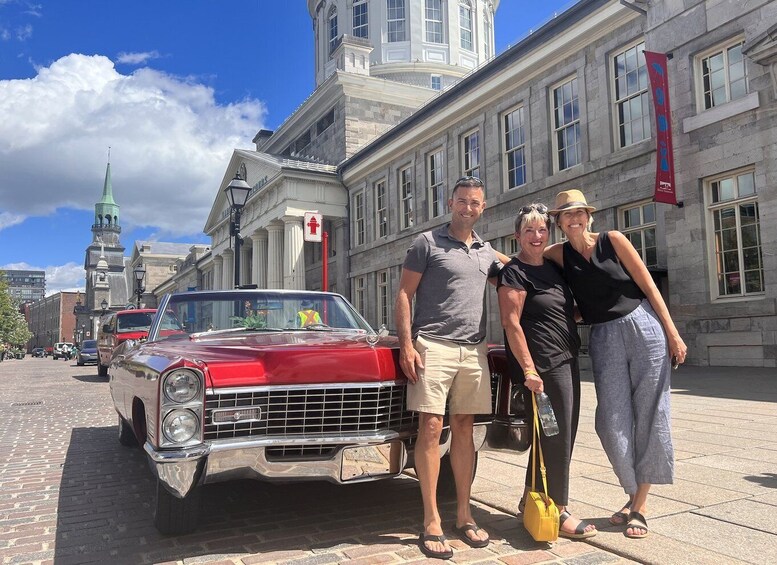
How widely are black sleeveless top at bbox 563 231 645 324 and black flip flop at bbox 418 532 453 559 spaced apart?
1419 millimetres

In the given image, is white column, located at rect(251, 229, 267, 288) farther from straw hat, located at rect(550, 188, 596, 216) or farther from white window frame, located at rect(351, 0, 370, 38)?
straw hat, located at rect(550, 188, 596, 216)

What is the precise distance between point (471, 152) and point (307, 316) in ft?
63.6

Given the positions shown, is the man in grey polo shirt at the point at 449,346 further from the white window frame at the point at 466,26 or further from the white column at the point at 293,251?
the white window frame at the point at 466,26

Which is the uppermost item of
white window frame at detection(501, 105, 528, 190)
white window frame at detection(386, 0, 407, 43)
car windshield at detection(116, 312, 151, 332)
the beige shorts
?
white window frame at detection(386, 0, 407, 43)

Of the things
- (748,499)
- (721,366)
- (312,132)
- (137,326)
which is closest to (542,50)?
(721,366)

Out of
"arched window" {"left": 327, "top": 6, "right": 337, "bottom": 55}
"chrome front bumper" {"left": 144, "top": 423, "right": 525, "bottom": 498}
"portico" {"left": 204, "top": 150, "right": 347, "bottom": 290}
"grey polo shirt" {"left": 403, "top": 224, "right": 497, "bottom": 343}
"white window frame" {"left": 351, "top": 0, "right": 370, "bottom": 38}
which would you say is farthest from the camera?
"arched window" {"left": 327, "top": 6, "right": 337, "bottom": 55}

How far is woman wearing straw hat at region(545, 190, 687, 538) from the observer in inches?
134

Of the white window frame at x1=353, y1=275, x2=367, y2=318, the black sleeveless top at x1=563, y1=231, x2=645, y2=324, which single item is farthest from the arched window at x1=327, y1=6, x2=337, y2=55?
the black sleeveless top at x1=563, y1=231, x2=645, y2=324

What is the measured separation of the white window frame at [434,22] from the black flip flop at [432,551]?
48.2 metres

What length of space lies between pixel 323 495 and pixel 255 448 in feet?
5.07

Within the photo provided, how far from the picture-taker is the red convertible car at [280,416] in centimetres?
313

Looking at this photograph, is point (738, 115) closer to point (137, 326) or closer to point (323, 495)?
point (323, 495)

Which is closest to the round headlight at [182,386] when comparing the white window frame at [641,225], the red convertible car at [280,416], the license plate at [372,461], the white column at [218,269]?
the red convertible car at [280,416]

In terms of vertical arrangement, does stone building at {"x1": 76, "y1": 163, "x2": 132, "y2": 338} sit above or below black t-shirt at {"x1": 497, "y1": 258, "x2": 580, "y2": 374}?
above
